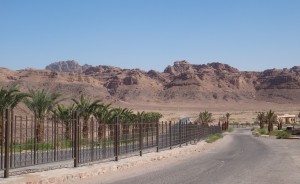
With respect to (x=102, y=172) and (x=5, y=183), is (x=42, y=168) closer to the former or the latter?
(x=102, y=172)

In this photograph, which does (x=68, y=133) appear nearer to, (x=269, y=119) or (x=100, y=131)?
(x=100, y=131)

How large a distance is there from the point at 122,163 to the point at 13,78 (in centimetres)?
15098

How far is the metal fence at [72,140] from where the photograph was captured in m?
14.1

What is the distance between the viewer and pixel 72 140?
1705 centimetres

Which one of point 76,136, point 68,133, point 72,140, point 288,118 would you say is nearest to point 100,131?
point 68,133

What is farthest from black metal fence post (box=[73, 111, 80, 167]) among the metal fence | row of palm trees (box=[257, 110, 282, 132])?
row of palm trees (box=[257, 110, 282, 132])

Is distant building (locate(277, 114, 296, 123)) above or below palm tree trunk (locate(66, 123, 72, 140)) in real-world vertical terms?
below

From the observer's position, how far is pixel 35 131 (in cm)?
1538

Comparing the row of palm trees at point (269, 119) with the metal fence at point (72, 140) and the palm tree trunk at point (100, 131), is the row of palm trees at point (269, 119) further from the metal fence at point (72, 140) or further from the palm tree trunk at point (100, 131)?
the palm tree trunk at point (100, 131)

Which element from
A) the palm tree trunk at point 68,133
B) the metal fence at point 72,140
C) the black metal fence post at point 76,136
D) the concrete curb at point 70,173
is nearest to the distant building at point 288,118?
the metal fence at point 72,140

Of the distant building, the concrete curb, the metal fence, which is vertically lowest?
the distant building

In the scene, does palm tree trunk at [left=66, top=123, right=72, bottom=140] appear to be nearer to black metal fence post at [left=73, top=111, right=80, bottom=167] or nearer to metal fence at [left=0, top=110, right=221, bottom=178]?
metal fence at [left=0, top=110, right=221, bottom=178]

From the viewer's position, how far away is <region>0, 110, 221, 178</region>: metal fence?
46.4ft

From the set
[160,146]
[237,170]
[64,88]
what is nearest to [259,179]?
[237,170]
